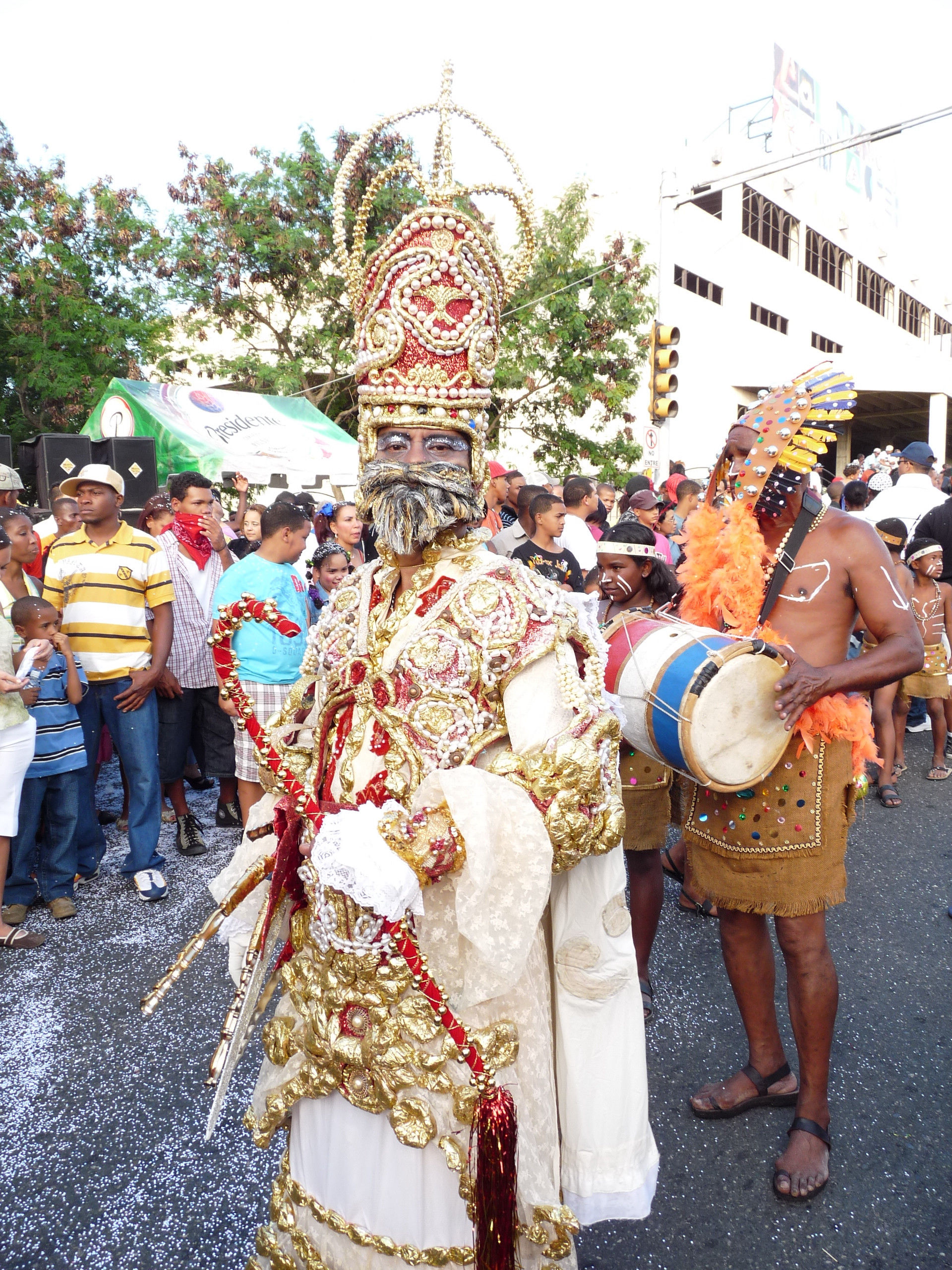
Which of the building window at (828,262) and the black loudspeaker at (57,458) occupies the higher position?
the building window at (828,262)

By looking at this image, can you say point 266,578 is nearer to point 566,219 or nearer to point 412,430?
point 412,430

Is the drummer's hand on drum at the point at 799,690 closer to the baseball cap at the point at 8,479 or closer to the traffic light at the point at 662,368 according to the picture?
the baseball cap at the point at 8,479

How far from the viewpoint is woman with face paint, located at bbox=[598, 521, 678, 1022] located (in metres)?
3.71

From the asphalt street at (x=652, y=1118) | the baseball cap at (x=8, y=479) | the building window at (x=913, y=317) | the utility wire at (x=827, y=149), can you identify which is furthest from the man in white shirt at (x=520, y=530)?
the building window at (x=913, y=317)

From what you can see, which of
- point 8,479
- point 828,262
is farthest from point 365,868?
point 828,262

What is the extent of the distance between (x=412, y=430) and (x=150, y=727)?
146 inches

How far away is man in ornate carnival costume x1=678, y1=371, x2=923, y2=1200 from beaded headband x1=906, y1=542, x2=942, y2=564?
4355 millimetres

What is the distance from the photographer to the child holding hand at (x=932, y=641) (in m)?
6.87

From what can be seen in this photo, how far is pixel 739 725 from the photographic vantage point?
2672 millimetres

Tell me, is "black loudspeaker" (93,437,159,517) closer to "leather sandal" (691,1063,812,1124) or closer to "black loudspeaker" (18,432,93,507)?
"black loudspeaker" (18,432,93,507)

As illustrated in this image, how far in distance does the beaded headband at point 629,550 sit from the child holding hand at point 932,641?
3.99 m

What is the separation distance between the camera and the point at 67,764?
4.72m

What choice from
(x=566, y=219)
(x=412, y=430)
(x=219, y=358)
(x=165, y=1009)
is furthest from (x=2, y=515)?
(x=566, y=219)

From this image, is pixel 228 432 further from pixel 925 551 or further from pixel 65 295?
pixel 925 551
